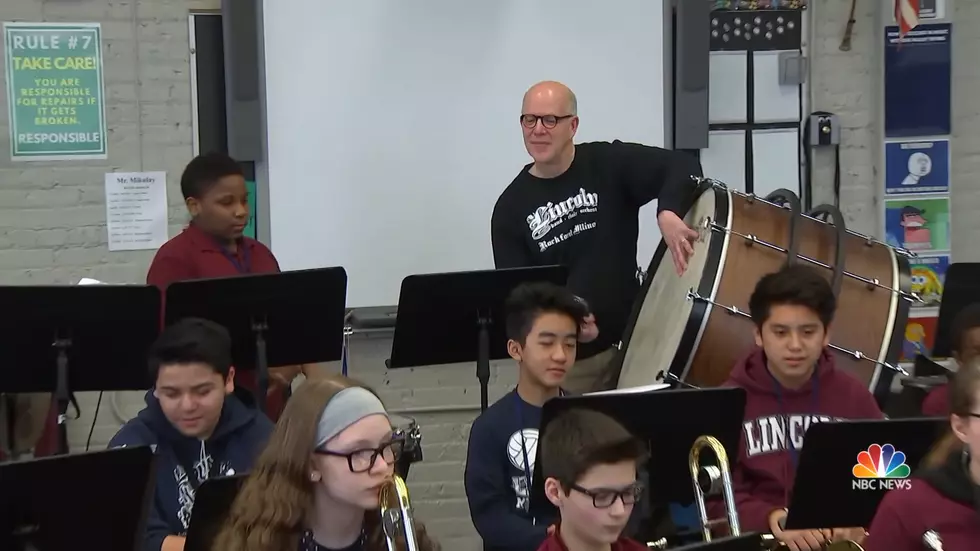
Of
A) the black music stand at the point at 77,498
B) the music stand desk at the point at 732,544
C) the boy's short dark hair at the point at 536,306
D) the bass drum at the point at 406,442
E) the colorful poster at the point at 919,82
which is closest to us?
the music stand desk at the point at 732,544

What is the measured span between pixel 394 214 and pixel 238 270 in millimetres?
812

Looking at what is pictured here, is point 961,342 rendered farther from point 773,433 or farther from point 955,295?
point 773,433

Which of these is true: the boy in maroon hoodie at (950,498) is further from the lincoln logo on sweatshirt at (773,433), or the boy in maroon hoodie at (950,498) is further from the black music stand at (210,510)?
the black music stand at (210,510)

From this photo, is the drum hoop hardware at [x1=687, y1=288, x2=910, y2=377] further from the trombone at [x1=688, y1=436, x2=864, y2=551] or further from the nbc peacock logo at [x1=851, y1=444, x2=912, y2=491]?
the nbc peacock logo at [x1=851, y1=444, x2=912, y2=491]

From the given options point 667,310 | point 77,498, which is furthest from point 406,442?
point 667,310

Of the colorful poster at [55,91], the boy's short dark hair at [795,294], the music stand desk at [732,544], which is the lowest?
the music stand desk at [732,544]

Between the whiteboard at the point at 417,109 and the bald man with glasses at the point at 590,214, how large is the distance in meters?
0.58

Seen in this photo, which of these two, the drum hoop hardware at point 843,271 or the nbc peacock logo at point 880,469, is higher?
the drum hoop hardware at point 843,271

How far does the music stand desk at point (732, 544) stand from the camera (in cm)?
171

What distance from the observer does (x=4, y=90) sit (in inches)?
145

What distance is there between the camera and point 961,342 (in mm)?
3068

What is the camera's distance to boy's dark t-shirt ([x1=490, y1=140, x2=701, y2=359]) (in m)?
3.39

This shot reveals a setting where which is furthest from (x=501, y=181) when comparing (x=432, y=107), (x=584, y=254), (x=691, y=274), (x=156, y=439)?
(x=156, y=439)

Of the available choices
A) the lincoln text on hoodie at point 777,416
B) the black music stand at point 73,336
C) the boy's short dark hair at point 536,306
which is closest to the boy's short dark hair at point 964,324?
the lincoln text on hoodie at point 777,416
